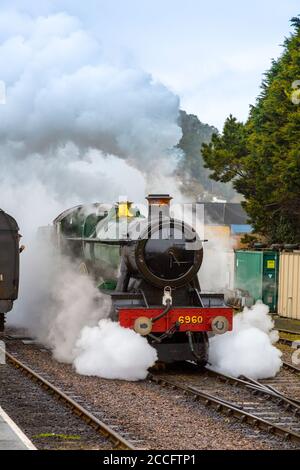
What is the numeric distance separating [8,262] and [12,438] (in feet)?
27.7

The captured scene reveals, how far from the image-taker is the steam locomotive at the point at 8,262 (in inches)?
637

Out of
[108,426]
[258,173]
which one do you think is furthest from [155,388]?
[258,173]

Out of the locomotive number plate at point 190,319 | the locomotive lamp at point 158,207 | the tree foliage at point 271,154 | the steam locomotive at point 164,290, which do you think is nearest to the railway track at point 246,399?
the steam locomotive at point 164,290

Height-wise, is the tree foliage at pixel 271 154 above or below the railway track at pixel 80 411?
above

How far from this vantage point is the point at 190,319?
537 inches

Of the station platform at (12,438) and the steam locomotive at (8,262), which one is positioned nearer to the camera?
the station platform at (12,438)

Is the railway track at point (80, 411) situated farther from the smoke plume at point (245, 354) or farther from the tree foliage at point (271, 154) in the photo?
the tree foliage at point (271, 154)

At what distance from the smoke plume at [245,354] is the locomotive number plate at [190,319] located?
767 millimetres

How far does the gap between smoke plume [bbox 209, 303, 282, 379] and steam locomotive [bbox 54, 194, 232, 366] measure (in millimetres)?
311

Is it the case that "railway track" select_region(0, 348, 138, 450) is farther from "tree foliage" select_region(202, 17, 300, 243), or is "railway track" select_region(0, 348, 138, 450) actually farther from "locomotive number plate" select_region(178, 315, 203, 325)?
"tree foliage" select_region(202, 17, 300, 243)

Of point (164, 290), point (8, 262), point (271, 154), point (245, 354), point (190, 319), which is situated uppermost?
point (271, 154)

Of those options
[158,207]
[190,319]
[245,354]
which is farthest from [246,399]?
[158,207]

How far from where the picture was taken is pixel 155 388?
12680 mm

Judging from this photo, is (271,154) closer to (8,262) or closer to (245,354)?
(8,262)
